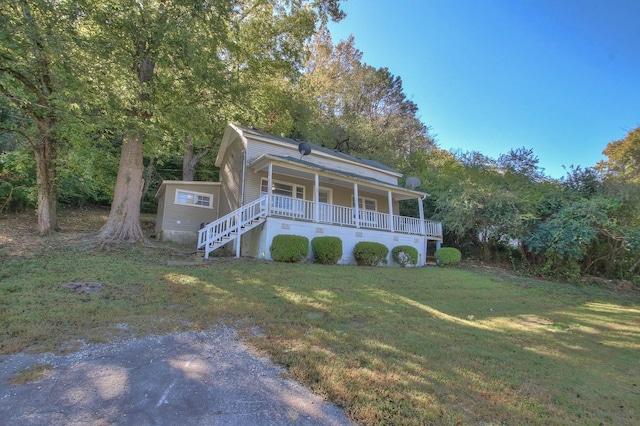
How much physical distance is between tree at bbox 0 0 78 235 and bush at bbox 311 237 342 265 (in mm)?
8551

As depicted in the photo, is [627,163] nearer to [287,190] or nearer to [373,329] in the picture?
[287,190]

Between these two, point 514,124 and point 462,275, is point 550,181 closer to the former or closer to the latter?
point 514,124

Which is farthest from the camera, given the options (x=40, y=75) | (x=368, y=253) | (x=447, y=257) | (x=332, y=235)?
(x=447, y=257)

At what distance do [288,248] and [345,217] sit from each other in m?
3.41

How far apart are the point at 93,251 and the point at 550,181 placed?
1940 cm

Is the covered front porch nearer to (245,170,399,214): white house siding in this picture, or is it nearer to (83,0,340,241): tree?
(245,170,399,214): white house siding

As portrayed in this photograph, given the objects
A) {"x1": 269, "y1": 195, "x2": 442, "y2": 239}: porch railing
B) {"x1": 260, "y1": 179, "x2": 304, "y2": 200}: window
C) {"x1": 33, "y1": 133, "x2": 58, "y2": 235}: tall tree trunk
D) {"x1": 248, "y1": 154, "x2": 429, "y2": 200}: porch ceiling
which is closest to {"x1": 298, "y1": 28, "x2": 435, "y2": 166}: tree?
{"x1": 260, "y1": 179, "x2": 304, "y2": 200}: window

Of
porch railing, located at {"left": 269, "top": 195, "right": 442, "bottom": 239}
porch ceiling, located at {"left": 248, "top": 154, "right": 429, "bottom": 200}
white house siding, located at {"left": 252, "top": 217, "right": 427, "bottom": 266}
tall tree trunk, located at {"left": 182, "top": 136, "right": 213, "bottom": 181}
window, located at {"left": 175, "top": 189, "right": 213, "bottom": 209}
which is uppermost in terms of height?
tall tree trunk, located at {"left": 182, "top": 136, "right": 213, "bottom": 181}

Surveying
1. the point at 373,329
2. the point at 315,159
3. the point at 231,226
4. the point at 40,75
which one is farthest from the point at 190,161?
the point at 373,329

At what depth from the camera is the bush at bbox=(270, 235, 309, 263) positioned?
10578 mm

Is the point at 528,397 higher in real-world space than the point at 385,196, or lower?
lower

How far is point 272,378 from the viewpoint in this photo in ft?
10.5

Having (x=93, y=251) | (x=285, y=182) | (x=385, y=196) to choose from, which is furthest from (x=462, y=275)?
(x=93, y=251)

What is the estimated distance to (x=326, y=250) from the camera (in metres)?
11.3
